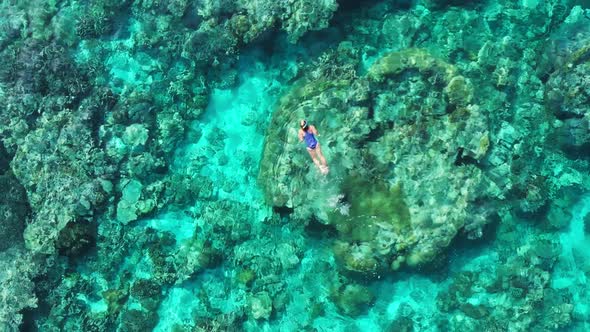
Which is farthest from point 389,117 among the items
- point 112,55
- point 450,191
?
point 112,55

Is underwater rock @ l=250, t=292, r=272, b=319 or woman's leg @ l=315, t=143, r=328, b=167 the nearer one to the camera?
woman's leg @ l=315, t=143, r=328, b=167

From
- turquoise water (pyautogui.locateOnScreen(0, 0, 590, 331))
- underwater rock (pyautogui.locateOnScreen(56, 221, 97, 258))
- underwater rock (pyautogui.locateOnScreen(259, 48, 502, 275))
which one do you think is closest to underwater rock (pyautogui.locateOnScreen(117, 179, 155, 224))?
turquoise water (pyautogui.locateOnScreen(0, 0, 590, 331))

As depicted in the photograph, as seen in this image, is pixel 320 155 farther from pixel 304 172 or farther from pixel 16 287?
pixel 16 287

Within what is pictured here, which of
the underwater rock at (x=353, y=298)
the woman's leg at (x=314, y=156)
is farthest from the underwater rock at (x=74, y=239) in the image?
the underwater rock at (x=353, y=298)

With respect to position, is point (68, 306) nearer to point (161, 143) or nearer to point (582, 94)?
point (161, 143)

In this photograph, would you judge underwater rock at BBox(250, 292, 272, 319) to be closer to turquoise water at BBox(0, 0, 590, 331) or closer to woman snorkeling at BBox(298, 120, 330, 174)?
turquoise water at BBox(0, 0, 590, 331)

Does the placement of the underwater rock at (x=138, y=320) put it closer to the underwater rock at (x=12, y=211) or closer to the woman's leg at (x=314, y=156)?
the underwater rock at (x=12, y=211)

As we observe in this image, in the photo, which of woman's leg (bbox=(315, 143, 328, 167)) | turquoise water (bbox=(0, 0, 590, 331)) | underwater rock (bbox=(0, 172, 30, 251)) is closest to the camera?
woman's leg (bbox=(315, 143, 328, 167))

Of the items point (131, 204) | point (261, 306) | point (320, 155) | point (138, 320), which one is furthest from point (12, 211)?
point (320, 155)
